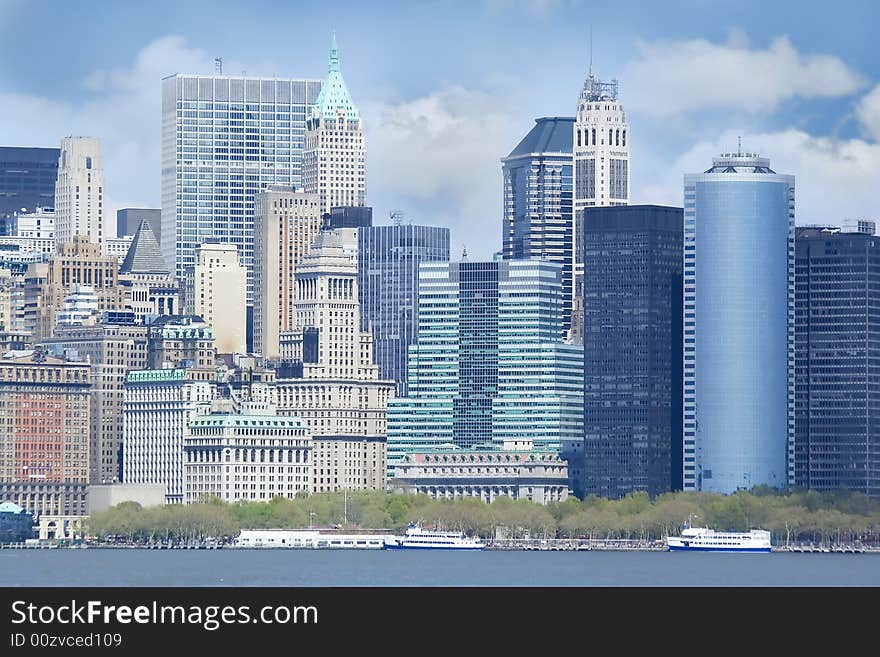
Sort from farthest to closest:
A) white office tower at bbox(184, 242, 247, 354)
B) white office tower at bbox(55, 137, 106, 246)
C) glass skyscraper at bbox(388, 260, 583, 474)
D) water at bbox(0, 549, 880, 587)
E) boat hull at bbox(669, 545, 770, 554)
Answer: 1. white office tower at bbox(55, 137, 106, 246)
2. white office tower at bbox(184, 242, 247, 354)
3. glass skyscraper at bbox(388, 260, 583, 474)
4. boat hull at bbox(669, 545, 770, 554)
5. water at bbox(0, 549, 880, 587)

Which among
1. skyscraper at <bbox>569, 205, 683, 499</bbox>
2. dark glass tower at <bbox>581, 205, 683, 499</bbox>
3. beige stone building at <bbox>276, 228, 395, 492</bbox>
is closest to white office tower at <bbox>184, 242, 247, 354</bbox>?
beige stone building at <bbox>276, 228, 395, 492</bbox>

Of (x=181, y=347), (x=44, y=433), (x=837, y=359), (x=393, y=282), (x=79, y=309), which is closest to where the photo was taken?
(x=837, y=359)

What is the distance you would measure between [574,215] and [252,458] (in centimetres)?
2971

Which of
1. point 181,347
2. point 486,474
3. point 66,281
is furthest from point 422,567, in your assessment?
point 66,281

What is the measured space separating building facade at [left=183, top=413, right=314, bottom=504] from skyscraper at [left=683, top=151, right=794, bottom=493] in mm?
18332

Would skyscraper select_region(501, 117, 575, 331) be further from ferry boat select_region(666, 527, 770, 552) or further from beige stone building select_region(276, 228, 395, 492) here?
ferry boat select_region(666, 527, 770, 552)

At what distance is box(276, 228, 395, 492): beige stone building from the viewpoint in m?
119

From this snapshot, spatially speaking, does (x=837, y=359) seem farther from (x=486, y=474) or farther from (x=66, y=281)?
(x=66, y=281)

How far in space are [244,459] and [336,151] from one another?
35.2 m

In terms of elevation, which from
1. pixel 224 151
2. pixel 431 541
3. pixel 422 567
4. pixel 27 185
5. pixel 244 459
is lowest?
pixel 431 541

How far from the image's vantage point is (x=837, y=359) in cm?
10806

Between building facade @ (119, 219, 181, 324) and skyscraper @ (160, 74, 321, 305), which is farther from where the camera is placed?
skyscraper @ (160, 74, 321, 305)

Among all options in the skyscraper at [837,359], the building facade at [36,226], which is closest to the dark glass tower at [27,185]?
the building facade at [36,226]

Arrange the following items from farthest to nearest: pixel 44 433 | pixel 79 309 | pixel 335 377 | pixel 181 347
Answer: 1. pixel 79 309
2. pixel 335 377
3. pixel 181 347
4. pixel 44 433
